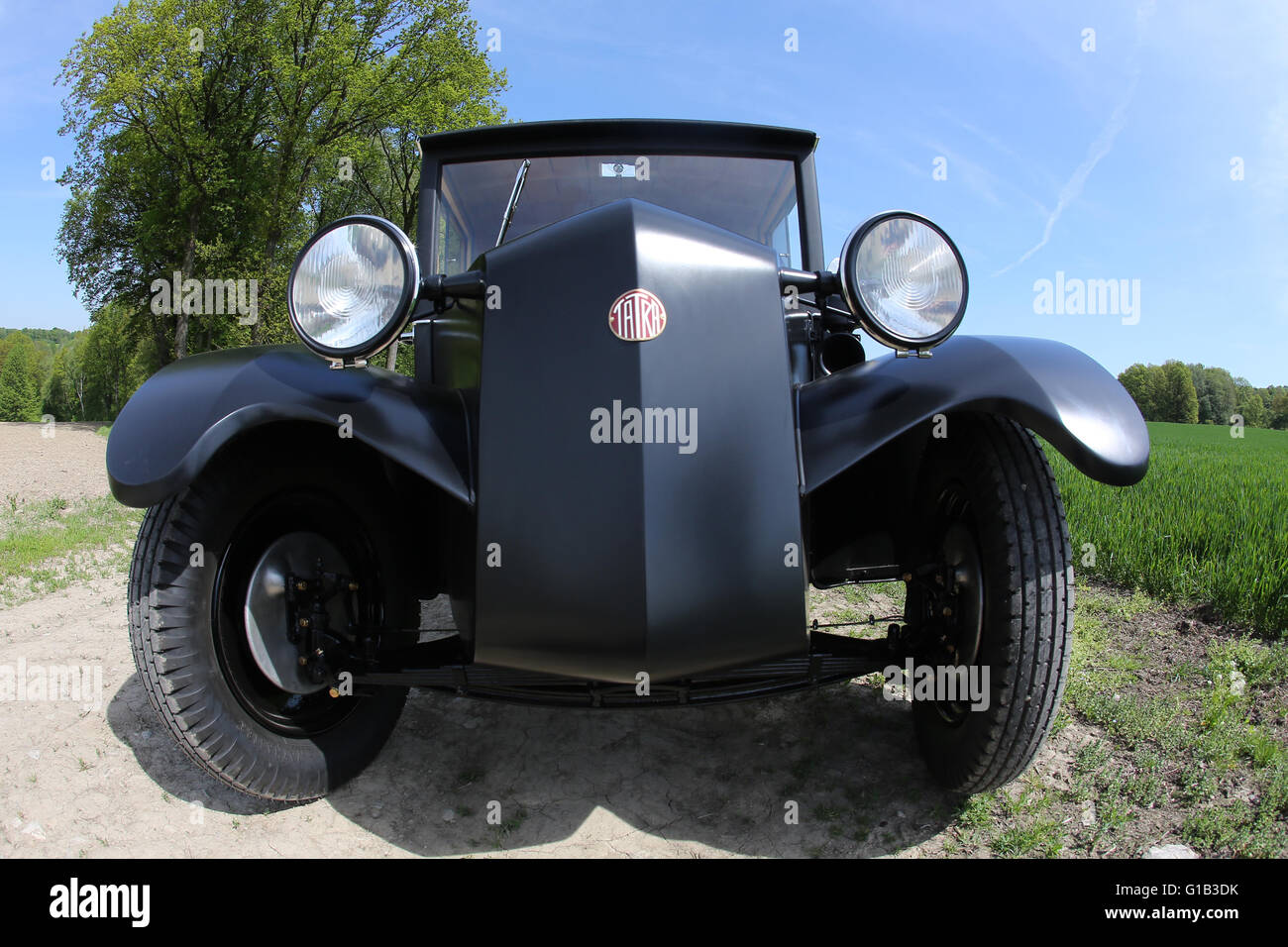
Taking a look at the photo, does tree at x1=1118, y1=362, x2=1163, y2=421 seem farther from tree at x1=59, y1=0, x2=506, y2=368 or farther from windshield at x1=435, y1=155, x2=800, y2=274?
windshield at x1=435, y1=155, x2=800, y2=274

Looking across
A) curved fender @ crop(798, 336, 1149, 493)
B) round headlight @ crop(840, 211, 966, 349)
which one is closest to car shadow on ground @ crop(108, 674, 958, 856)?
curved fender @ crop(798, 336, 1149, 493)

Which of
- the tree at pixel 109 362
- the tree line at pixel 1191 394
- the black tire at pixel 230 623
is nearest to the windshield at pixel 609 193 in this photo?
the black tire at pixel 230 623

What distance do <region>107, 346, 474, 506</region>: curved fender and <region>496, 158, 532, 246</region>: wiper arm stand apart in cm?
122

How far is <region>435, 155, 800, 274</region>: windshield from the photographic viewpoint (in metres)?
3.18

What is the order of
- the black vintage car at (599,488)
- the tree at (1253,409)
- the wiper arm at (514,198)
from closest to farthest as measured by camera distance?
the black vintage car at (599,488)
the wiper arm at (514,198)
the tree at (1253,409)

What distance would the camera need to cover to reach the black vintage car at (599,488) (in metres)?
1.83

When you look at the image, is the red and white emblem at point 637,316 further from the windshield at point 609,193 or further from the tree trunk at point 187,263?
the tree trunk at point 187,263

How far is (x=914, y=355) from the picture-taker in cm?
215

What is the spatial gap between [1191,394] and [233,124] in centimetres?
6297

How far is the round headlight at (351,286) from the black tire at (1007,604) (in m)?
1.62

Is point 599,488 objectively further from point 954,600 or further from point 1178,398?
point 1178,398

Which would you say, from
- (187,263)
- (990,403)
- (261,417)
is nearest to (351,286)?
(261,417)
